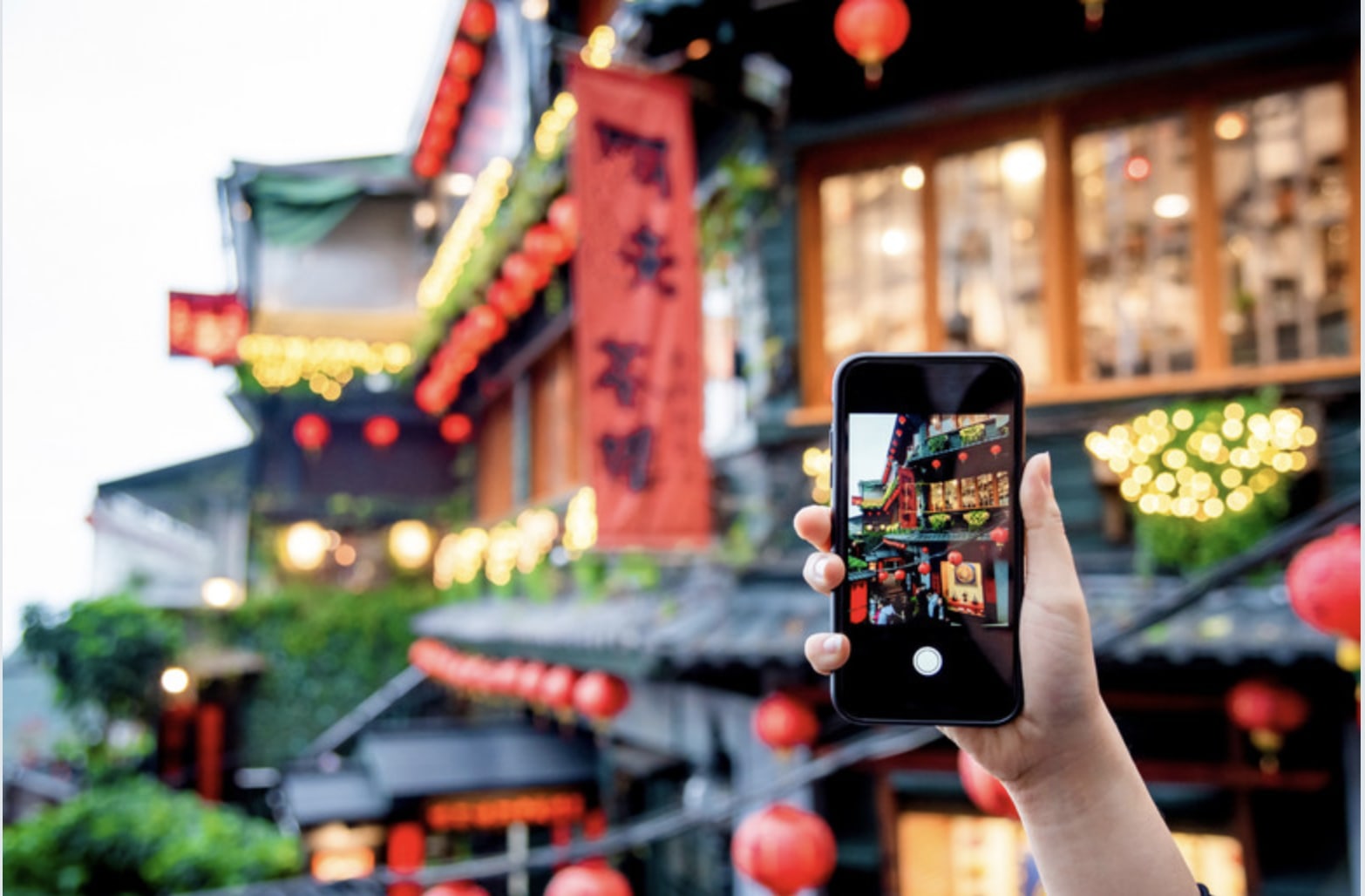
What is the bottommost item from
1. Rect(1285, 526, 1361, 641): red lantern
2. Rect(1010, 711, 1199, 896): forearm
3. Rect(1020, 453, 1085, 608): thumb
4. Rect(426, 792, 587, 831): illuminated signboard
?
Rect(426, 792, 587, 831): illuminated signboard

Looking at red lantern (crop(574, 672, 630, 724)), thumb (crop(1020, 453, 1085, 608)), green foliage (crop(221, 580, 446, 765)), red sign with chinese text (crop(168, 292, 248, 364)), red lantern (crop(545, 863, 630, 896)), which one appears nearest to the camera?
thumb (crop(1020, 453, 1085, 608))

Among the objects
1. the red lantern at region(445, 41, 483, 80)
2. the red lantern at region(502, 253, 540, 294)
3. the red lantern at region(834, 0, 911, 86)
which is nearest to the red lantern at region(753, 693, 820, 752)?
the red lantern at region(834, 0, 911, 86)

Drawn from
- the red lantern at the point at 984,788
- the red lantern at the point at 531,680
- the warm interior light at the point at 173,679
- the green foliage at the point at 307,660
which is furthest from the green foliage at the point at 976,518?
the warm interior light at the point at 173,679

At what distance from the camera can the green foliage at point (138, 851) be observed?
9.91m

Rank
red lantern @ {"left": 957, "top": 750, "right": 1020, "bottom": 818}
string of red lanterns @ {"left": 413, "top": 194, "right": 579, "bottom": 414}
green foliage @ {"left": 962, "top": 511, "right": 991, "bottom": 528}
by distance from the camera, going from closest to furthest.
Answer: green foliage @ {"left": 962, "top": 511, "right": 991, "bottom": 528} < red lantern @ {"left": 957, "top": 750, "right": 1020, "bottom": 818} < string of red lanterns @ {"left": 413, "top": 194, "right": 579, "bottom": 414}

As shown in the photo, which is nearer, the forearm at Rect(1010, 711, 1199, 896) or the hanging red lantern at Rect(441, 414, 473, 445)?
the forearm at Rect(1010, 711, 1199, 896)

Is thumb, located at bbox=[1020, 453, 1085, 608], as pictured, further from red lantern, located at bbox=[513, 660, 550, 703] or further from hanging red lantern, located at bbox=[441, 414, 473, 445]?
hanging red lantern, located at bbox=[441, 414, 473, 445]

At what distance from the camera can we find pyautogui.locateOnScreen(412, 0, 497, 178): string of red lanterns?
17812 mm

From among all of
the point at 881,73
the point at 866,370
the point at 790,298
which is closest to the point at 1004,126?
the point at 881,73

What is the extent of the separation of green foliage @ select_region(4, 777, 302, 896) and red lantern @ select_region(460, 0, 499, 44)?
11245 mm

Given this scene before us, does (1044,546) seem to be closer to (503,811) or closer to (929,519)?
(929,519)

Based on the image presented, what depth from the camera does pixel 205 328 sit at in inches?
829

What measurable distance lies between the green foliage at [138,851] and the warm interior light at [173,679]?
7.83 metres

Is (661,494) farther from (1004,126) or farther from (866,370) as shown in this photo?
(866,370)
